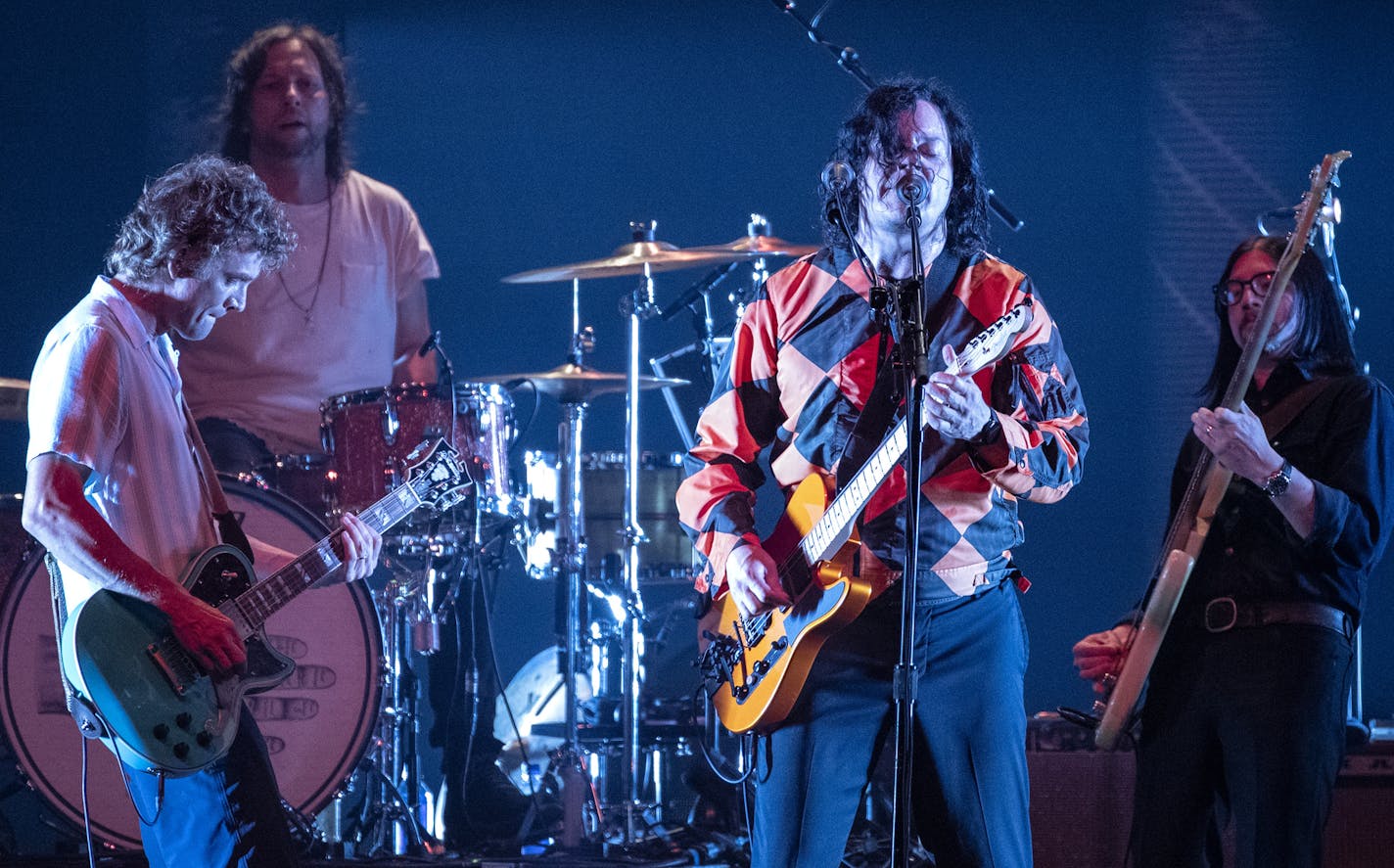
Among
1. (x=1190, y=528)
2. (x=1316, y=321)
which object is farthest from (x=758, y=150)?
(x=1190, y=528)

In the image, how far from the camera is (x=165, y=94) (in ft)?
20.2

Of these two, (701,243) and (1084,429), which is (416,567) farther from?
(1084,429)

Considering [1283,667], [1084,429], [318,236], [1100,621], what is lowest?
[1100,621]

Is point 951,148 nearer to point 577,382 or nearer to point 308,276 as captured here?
point 577,382

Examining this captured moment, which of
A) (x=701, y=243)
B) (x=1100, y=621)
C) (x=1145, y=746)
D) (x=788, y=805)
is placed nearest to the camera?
(x=788, y=805)

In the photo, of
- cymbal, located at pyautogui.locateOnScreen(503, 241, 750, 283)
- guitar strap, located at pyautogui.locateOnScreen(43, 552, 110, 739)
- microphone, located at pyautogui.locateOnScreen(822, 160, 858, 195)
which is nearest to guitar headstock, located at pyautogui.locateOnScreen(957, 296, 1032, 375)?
microphone, located at pyautogui.locateOnScreen(822, 160, 858, 195)

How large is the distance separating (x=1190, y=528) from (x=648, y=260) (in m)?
2.95

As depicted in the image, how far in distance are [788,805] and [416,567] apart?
3.14 m

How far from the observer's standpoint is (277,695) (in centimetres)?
488

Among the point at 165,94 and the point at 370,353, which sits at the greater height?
the point at 165,94

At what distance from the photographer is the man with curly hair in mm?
2744

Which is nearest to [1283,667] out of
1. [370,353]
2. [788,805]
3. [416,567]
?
[788,805]

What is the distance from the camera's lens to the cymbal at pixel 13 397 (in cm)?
482

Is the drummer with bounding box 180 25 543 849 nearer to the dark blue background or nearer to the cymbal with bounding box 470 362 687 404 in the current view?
the dark blue background
